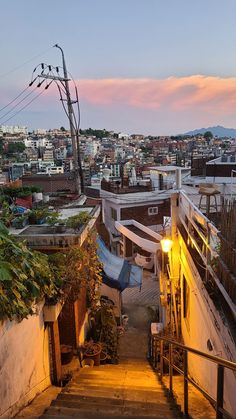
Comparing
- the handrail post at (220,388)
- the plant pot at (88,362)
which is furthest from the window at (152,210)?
the handrail post at (220,388)

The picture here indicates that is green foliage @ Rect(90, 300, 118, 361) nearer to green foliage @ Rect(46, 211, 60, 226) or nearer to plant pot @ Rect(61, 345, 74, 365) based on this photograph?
plant pot @ Rect(61, 345, 74, 365)

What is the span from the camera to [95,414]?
4.14 metres

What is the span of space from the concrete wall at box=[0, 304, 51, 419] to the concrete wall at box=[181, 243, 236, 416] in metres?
2.58

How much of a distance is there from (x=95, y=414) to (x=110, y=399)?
821 mm

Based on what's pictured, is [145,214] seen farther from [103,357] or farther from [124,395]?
[124,395]

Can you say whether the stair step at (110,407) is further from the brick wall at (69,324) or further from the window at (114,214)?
the window at (114,214)

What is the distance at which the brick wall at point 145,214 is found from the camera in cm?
2284

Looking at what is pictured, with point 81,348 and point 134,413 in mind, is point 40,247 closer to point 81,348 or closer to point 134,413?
point 81,348

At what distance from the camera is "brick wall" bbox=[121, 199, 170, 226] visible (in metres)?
22.8

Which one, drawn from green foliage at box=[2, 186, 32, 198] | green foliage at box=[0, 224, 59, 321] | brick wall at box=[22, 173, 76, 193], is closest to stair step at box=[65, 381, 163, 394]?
green foliage at box=[0, 224, 59, 321]

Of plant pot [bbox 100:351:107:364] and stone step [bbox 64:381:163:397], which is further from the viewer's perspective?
plant pot [bbox 100:351:107:364]

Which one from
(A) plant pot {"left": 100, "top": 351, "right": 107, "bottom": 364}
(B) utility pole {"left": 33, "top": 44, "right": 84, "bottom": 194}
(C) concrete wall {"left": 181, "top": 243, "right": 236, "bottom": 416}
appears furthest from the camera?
(B) utility pole {"left": 33, "top": 44, "right": 84, "bottom": 194}

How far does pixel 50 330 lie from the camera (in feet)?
19.2

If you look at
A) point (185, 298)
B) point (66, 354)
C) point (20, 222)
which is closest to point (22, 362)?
point (66, 354)
